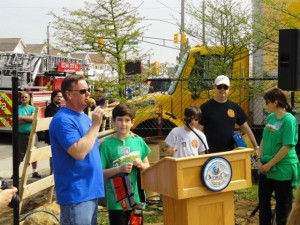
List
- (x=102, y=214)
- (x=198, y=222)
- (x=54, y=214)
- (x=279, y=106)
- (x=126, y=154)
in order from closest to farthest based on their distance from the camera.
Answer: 1. (x=198, y=222)
2. (x=126, y=154)
3. (x=279, y=106)
4. (x=54, y=214)
5. (x=102, y=214)

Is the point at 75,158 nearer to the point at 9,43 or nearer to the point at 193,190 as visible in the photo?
the point at 193,190

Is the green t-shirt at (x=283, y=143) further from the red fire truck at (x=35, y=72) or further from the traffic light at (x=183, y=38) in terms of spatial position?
the red fire truck at (x=35, y=72)

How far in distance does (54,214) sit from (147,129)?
3547 millimetres

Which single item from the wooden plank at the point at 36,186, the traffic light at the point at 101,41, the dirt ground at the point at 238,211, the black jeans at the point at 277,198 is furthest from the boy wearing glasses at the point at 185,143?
the traffic light at the point at 101,41

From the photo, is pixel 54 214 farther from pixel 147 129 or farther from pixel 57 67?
pixel 57 67

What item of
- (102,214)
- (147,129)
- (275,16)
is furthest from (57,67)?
(102,214)

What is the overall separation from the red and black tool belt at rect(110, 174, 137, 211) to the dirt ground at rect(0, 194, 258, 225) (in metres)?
2.47

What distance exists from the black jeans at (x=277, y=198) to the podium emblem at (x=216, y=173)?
1.46 m

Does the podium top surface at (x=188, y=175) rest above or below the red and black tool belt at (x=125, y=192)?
above

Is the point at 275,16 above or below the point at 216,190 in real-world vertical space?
above

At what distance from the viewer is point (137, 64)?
29.0 ft

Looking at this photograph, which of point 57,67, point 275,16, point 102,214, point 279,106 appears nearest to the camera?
point 279,106

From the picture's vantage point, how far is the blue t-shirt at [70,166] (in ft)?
11.8

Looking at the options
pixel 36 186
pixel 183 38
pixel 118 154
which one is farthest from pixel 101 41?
pixel 118 154
